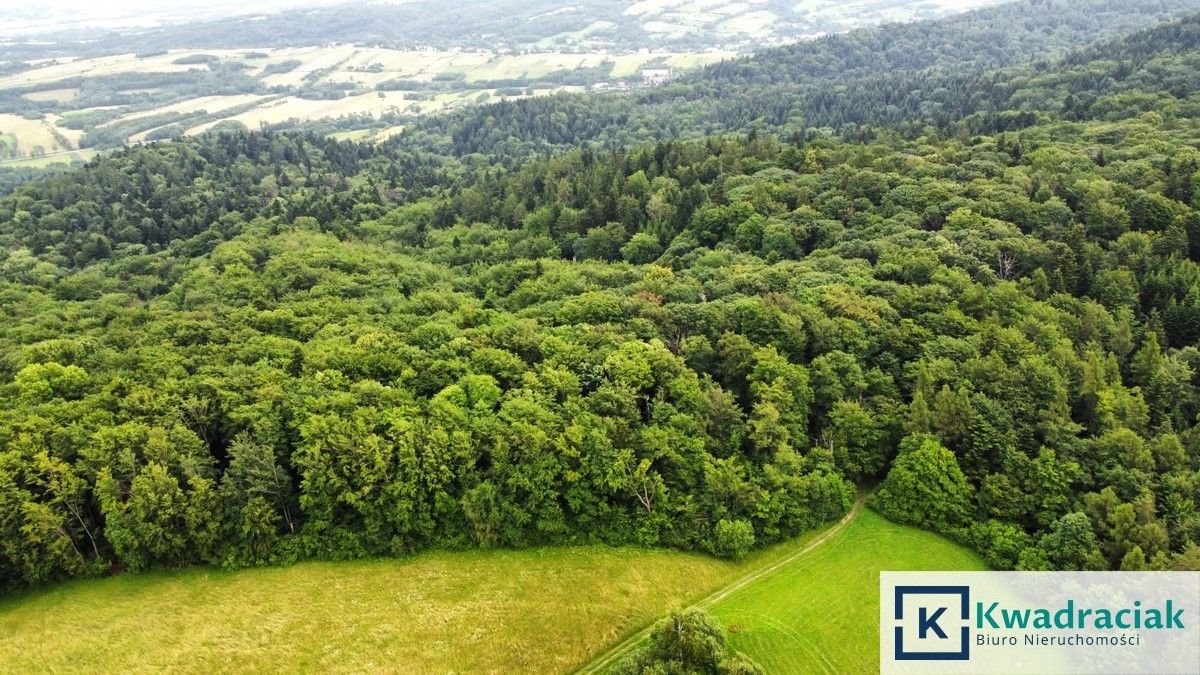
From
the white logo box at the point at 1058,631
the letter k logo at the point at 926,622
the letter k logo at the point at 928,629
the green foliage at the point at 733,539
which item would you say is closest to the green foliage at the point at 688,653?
the letter k logo at the point at 928,629

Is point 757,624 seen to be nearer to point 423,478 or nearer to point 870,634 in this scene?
point 870,634

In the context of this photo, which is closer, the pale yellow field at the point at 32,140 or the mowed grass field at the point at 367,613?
the mowed grass field at the point at 367,613

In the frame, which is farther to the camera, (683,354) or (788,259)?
(788,259)

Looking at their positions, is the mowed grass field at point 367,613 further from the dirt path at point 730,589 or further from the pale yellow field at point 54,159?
the pale yellow field at point 54,159

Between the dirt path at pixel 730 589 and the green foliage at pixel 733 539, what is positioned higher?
the green foliage at pixel 733 539

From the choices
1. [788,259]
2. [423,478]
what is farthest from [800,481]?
[788,259]
